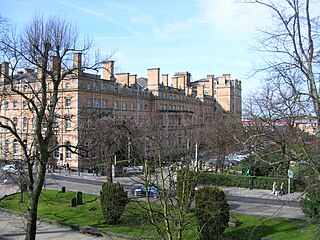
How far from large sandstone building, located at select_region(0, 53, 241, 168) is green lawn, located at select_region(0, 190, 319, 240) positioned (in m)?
6.03

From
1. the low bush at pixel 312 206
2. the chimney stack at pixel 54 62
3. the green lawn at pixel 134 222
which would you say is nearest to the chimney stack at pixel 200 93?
the green lawn at pixel 134 222

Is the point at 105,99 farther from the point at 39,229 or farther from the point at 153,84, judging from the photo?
the point at 39,229

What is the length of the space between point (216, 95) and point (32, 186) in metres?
82.0

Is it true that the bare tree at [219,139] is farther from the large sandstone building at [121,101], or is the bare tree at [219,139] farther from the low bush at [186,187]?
the low bush at [186,187]

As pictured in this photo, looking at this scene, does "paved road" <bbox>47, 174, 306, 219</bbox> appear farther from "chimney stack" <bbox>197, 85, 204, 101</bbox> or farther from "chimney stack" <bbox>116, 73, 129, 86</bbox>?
"chimney stack" <bbox>197, 85, 204, 101</bbox>

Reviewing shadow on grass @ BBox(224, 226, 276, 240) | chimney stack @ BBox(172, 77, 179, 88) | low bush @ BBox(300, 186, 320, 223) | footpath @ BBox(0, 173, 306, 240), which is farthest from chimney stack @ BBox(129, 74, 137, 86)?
low bush @ BBox(300, 186, 320, 223)

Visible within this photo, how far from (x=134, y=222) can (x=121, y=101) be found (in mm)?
38085

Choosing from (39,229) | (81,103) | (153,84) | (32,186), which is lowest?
(39,229)

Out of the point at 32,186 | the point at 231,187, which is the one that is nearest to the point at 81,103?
the point at 231,187

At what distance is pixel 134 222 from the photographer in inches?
839

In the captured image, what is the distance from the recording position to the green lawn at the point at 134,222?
19422 millimetres

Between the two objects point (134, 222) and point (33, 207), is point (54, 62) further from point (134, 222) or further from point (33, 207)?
point (134, 222)

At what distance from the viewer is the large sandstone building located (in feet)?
145

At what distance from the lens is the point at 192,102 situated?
79.5 meters
